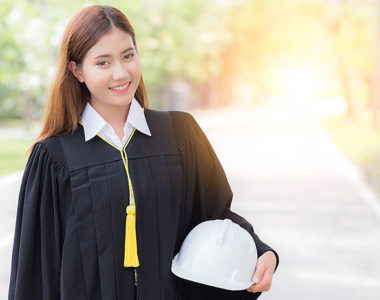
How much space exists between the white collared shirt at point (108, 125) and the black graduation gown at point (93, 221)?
2cm

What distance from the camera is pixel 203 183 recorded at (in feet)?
7.56

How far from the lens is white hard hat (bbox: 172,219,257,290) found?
81.4 inches

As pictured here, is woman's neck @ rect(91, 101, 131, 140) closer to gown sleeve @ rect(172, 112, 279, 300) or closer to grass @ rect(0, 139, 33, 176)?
gown sleeve @ rect(172, 112, 279, 300)

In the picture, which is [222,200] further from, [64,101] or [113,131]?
[64,101]

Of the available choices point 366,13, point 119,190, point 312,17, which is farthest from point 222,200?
point 312,17

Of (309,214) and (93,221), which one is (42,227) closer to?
(93,221)

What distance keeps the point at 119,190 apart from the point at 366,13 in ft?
77.0

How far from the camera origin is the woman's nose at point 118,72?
83.3 inches

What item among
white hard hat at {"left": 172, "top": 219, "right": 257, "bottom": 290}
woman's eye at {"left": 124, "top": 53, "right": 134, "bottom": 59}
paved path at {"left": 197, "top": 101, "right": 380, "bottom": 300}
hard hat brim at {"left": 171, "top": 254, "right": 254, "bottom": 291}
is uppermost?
woman's eye at {"left": 124, "top": 53, "right": 134, "bottom": 59}

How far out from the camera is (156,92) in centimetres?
2695

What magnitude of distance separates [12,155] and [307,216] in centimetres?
749

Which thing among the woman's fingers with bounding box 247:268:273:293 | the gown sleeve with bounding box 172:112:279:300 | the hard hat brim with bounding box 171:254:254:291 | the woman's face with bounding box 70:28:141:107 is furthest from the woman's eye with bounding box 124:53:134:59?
the woman's fingers with bounding box 247:268:273:293

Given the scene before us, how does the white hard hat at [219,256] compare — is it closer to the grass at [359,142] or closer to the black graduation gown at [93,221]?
the black graduation gown at [93,221]

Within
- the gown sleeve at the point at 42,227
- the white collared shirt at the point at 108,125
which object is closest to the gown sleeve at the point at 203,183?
the white collared shirt at the point at 108,125
